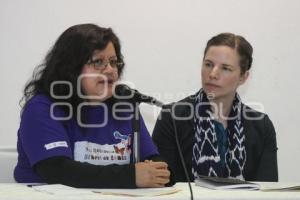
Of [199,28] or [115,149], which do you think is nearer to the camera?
[115,149]

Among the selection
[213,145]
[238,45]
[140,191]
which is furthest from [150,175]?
[238,45]

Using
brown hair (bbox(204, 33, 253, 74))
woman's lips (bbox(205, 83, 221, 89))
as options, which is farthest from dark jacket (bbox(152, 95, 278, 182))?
brown hair (bbox(204, 33, 253, 74))

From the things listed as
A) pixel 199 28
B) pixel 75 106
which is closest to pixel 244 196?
pixel 75 106

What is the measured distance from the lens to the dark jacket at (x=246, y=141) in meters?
1.89

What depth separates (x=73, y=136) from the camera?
1410mm

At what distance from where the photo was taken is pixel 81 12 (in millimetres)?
2576

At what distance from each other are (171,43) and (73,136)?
134 centimetres

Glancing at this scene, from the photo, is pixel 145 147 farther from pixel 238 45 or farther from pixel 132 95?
pixel 238 45

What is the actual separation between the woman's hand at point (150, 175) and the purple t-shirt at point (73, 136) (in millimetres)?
201

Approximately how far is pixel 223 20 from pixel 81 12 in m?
0.82

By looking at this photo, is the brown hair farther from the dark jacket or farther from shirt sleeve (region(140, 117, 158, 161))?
shirt sleeve (region(140, 117, 158, 161))

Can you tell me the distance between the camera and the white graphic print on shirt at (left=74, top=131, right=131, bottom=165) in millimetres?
1399

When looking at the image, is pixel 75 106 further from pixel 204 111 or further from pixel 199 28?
pixel 199 28

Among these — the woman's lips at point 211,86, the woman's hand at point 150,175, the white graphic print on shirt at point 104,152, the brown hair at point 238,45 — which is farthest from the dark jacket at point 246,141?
the woman's hand at point 150,175
